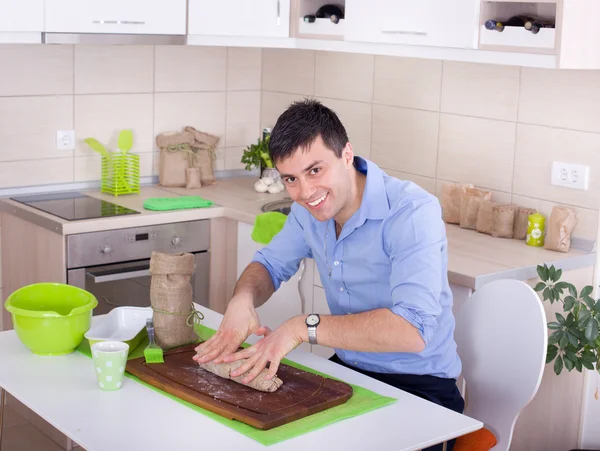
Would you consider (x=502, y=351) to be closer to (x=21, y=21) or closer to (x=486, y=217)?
(x=486, y=217)

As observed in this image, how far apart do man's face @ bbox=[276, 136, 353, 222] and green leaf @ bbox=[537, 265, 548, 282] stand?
2.87 ft

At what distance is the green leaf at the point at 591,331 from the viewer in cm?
279

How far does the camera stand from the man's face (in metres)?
2.16

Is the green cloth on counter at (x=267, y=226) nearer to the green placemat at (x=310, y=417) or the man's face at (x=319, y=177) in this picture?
the man's face at (x=319, y=177)

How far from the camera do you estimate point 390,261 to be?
91.1 inches

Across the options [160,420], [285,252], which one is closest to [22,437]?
[285,252]

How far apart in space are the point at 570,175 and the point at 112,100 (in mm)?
1900

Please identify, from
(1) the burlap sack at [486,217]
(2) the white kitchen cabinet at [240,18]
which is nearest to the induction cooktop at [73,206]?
(2) the white kitchen cabinet at [240,18]

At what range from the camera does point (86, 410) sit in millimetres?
1886

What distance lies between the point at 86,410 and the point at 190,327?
0.45m

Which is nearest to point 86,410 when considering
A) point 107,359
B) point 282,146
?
point 107,359

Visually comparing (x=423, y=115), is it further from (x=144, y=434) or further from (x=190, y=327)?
(x=144, y=434)

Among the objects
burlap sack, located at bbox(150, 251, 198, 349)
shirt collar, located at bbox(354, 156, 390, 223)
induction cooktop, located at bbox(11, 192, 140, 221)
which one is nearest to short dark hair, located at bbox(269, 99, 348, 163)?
shirt collar, located at bbox(354, 156, 390, 223)

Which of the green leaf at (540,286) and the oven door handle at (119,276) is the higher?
the green leaf at (540,286)
